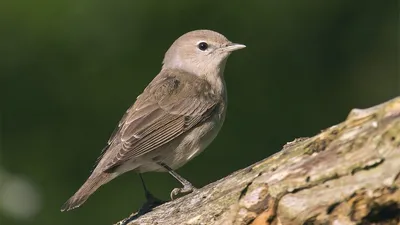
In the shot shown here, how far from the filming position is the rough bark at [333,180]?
3711mm

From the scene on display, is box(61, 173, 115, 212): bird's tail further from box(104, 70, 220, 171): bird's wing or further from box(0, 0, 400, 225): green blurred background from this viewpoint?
box(0, 0, 400, 225): green blurred background

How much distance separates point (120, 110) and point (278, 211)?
483 cm

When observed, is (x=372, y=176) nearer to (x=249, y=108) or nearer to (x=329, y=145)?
(x=329, y=145)

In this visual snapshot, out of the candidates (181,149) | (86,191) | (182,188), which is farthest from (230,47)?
(86,191)

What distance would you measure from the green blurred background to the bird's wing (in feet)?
8.07

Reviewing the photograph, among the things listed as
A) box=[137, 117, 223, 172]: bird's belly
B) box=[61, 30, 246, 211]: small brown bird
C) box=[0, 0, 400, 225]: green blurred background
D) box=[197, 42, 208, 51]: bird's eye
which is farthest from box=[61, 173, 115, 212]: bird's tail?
box=[0, 0, 400, 225]: green blurred background

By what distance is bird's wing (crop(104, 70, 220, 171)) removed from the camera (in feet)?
17.6

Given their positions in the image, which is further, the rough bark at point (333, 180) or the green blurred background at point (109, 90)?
the green blurred background at point (109, 90)

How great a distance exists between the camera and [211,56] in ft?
20.9

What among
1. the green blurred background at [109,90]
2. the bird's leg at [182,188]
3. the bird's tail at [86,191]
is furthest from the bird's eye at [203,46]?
the green blurred background at [109,90]

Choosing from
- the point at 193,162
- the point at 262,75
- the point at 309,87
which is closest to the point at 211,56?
the point at 193,162

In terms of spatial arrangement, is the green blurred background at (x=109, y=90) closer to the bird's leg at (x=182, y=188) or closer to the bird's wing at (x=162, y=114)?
the bird's wing at (x=162, y=114)

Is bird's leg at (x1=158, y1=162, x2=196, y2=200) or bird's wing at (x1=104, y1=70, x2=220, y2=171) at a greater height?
bird's wing at (x1=104, y1=70, x2=220, y2=171)

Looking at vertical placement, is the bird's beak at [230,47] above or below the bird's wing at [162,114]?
above
